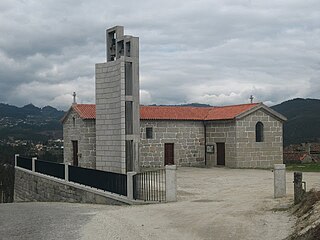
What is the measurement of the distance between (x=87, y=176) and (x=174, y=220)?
732 cm

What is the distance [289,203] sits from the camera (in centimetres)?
1262

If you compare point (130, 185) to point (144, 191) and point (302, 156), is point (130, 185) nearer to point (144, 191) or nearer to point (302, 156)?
point (144, 191)

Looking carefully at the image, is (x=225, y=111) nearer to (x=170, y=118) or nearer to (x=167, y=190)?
(x=170, y=118)

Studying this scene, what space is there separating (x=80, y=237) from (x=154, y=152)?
18.8 metres

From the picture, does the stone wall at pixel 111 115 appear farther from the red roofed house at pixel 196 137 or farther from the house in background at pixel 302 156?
the house in background at pixel 302 156

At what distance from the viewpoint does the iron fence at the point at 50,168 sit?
2063cm

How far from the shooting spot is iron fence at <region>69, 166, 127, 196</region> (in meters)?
15.3

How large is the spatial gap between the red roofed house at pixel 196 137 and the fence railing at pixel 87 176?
13.4 ft

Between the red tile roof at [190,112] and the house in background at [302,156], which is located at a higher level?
the red tile roof at [190,112]

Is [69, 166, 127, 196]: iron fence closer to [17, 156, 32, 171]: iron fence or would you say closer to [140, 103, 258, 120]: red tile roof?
[17, 156, 32, 171]: iron fence

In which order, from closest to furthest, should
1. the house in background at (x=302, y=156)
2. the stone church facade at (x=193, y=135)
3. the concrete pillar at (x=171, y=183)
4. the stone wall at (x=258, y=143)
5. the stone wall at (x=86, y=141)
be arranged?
the concrete pillar at (x=171, y=183)
the stone wall at (x=86, y=141)
the stone church facade at (x=193, y=135)
the stone wall at (x=258, y=143)
the house in background at (x=302, y=156)

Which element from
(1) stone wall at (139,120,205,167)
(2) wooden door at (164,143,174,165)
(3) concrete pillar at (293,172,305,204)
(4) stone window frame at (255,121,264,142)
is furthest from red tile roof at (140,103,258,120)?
(3) concrete pillar at (293,172,305,204)

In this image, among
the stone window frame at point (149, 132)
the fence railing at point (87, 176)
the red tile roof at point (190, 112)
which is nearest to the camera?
the fence railing at point (87, 176)

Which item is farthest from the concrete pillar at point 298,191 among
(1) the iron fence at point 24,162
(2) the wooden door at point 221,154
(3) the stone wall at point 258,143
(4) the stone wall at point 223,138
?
(1) the iron fence at point 24,162
